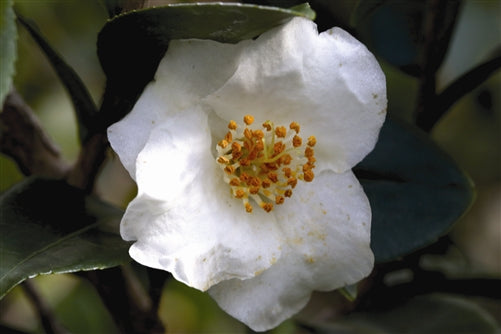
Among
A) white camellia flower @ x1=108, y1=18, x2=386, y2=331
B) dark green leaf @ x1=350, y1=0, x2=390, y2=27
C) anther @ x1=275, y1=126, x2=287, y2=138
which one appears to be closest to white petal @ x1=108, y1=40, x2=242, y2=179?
white camellia flower @ x1=108, y1=18, x2=386, y2=331

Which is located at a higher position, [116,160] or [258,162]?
[258,162]

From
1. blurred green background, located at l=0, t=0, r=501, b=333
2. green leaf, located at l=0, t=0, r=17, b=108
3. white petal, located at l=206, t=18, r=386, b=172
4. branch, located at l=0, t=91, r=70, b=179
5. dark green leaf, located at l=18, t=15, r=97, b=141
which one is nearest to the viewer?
green leaf, located at l=0, t=0, r=17, b=108

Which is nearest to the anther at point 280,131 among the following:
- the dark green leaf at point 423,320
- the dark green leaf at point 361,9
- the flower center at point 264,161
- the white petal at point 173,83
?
the flower center at point 264,161

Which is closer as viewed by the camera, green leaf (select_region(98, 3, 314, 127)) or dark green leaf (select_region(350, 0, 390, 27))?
green leaf (select_region(98, 3, 314, 127))

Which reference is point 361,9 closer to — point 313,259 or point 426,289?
point 313,259

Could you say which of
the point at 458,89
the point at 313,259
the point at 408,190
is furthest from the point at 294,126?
the point at 458,89

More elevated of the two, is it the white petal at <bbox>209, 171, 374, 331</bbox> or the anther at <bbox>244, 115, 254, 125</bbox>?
the anther at <bbox>244, 115, 254, 125</bbox>

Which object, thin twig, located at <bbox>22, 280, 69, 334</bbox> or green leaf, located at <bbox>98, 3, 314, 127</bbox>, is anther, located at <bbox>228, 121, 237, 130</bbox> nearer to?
green leaf, located at <bbox>98, 3, 314, 127</bbox>
